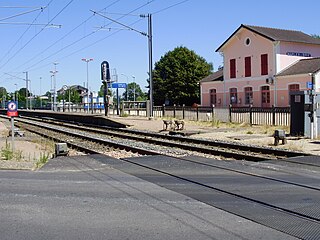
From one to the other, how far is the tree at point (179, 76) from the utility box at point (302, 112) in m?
59.0

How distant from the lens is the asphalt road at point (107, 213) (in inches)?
240

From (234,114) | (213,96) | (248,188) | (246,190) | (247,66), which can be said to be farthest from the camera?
(213,96)

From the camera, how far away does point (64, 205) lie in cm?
789

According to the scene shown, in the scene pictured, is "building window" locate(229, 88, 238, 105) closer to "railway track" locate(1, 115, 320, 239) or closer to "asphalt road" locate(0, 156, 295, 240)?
"railway track" locate(1, 115, 320, 239)

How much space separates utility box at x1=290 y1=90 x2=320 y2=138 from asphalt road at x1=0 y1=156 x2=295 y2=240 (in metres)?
11.9

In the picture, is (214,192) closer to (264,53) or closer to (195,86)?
(264,53)

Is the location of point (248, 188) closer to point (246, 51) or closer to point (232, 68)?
point (246, 51)

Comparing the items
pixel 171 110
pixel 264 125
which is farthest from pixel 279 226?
pixel 171 110

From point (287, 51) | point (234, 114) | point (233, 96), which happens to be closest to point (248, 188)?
point (234, 114)

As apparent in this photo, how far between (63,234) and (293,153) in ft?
35.0

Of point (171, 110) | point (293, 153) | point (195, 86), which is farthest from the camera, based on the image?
point (195, 86)

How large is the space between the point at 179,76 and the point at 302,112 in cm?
6072

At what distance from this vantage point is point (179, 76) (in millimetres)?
80938

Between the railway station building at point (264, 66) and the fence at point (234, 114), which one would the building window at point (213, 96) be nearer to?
the railway station building at point (264, 66)
